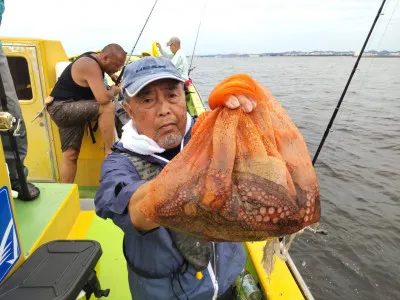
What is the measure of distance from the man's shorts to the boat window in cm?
76

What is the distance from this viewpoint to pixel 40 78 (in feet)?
14.1

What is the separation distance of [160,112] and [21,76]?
12.4 ft

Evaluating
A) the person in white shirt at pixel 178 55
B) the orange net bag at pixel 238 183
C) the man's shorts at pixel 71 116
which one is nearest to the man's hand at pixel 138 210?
the orange net bag at pixel 238 183

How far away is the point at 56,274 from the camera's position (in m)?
1.40

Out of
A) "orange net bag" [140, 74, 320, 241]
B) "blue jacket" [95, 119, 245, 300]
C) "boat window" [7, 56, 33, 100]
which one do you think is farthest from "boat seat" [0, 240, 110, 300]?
"boat window" [7, 56, 33, 100]

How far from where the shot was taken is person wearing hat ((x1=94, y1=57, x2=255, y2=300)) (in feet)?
4.70

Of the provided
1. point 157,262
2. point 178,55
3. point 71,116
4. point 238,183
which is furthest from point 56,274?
point 178,55

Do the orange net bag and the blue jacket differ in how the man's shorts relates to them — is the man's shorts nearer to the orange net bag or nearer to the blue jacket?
the blue jacket

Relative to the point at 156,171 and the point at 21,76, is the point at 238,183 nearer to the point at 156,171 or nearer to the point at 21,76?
the point at 156,171

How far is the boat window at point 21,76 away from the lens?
13.7 feet

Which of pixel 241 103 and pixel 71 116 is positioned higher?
pixel 241 103

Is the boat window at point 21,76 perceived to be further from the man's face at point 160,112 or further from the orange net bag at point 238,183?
the orange net bag at point 238,183

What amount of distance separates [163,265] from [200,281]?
22 centimetres

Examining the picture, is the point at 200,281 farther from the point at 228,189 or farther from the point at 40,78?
the point at 40,78
